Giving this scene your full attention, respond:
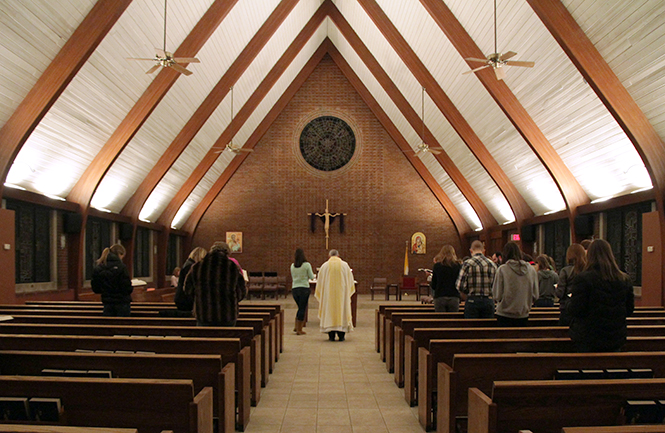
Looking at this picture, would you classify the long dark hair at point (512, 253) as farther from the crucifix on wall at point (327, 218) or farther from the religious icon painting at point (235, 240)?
the religious icon painting at point (235, 240)

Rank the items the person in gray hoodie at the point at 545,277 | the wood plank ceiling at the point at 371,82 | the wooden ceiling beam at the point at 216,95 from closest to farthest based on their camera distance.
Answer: the person in gray hoodie at the point at 545,277 → the wood plank ceiling at the point at 371,82 → the wooden ceiling beam at the point at 216,95

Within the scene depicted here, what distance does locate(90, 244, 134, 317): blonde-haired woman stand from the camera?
18.6ft

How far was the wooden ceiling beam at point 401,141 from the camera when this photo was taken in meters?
18.5

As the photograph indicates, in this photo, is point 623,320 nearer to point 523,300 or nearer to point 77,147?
point 523,300

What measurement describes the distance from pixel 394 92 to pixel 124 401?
1396cm

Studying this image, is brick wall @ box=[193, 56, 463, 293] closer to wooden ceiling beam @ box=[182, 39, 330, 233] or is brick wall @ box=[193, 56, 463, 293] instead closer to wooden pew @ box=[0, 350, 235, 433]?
wooden ceiling beam @ box=[182, 39, 330, 233]

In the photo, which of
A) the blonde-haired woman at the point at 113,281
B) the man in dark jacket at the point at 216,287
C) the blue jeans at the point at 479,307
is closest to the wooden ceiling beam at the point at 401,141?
the blue jeans at the point at 479,307

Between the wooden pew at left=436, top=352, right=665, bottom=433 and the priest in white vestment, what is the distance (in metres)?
4.76

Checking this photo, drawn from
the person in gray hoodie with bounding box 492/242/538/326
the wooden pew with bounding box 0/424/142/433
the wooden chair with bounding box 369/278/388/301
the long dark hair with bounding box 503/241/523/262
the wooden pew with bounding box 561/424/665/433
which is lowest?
the wooden chair with bounding box 369/278/388/301

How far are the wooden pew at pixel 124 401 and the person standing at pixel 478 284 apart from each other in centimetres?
360

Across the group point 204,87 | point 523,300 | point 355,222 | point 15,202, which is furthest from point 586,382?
point 355,222

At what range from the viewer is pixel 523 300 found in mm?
5035

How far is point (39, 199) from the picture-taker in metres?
9.80

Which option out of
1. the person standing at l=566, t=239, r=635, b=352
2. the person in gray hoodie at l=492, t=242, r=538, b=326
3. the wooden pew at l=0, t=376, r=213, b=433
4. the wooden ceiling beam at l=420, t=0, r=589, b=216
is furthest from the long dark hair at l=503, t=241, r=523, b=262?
the wooden ceiling beam at l=420, t=0, r=589, b=216
